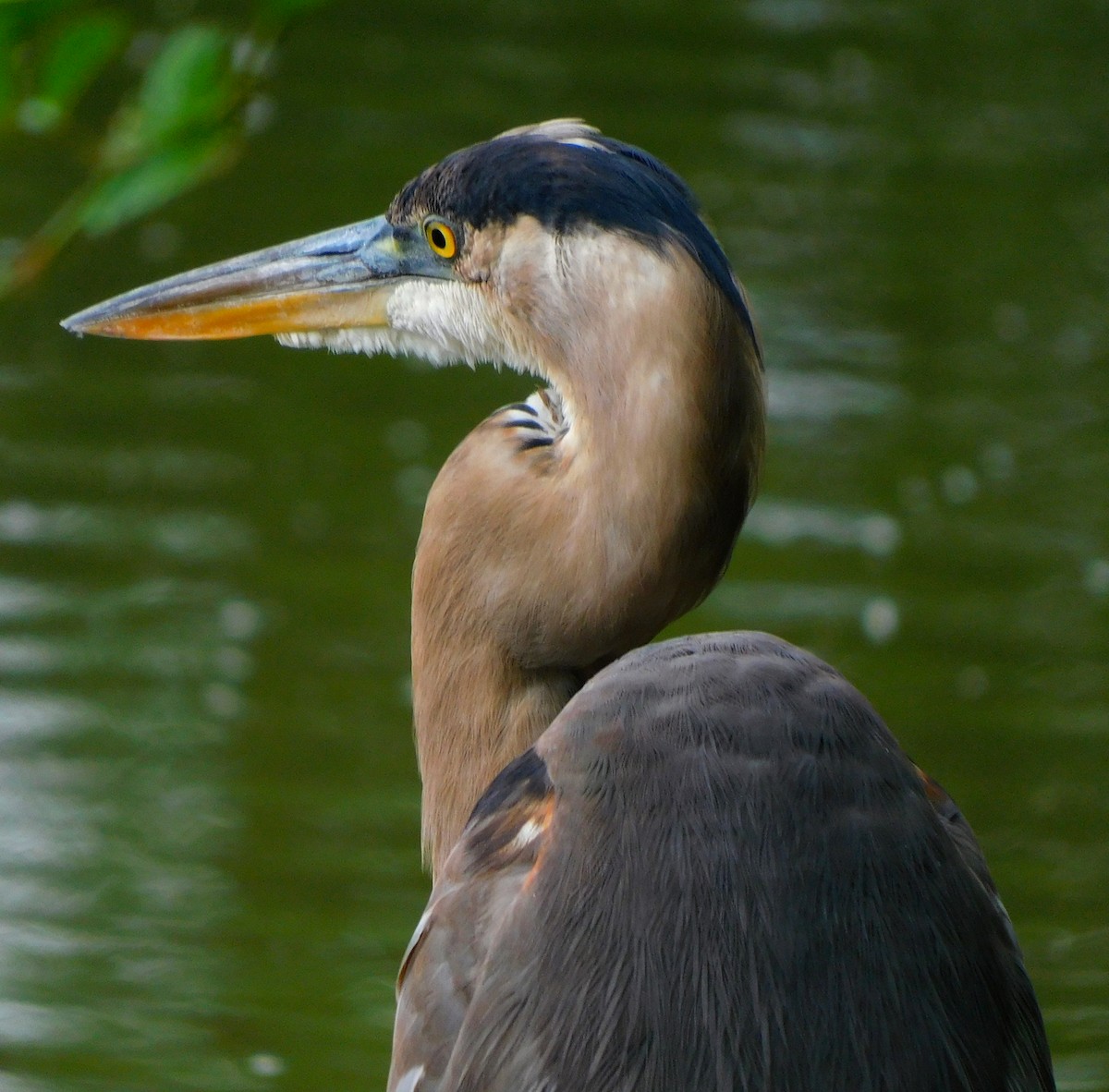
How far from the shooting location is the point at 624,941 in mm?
1935

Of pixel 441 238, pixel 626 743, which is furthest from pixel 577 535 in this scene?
pixel 441 238

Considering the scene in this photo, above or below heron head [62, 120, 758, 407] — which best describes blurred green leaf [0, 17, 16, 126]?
above

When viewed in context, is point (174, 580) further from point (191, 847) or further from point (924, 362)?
point (924, 362)

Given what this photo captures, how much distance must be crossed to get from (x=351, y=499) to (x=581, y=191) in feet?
10.7

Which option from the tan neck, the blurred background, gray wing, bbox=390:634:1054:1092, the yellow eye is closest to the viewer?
gray wing, bbox=390:634:1054:1092

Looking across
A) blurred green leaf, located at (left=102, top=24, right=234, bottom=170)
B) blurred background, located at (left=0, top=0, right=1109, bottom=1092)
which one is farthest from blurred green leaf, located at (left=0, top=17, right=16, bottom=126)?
blurred green leaf, located at (left=102, top=24, right=234, bottom=170)

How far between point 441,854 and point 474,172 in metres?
0.89

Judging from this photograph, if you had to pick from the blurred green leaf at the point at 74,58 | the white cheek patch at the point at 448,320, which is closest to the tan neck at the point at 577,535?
the white cheek patch at the point at 448,320

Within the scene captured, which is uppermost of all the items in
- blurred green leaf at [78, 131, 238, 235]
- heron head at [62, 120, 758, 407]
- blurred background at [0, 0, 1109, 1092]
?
blurred green leaf at [78, 131, 238, 235]

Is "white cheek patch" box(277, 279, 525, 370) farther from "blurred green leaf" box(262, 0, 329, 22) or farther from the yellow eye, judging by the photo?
"blurred green leaf" box(262, 0, 329, 22)

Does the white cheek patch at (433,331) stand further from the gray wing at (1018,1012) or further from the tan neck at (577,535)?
the gray wing at (1018,1012)

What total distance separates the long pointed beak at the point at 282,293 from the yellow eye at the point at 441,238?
0.13 ft

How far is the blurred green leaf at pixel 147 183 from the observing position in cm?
194

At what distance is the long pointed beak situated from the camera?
2615 mm
